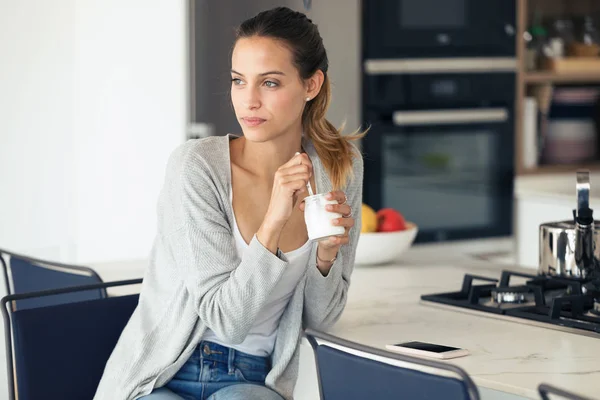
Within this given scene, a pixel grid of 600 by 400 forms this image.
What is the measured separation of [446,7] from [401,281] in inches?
80.5

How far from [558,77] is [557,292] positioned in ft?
8.20

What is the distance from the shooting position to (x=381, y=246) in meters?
2.56

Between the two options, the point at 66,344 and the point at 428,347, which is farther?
the point at 66,344

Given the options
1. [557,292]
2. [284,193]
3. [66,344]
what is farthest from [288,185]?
[557,292]

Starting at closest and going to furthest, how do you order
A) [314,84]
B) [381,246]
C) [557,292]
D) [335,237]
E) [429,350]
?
[429,350], [335,237], [314,84], [557,292], [381,246]

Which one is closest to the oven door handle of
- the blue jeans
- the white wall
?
the white wall

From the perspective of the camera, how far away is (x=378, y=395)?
1.50m

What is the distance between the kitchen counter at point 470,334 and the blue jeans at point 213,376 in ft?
0.61

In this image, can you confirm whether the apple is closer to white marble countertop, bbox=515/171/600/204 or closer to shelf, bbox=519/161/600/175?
white marble countertop, bbox=515/171/600/204

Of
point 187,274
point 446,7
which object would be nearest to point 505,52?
point 446,7

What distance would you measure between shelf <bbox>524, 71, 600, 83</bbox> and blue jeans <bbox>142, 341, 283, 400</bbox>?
9.22ft

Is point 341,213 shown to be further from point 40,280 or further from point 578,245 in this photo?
point 40,280

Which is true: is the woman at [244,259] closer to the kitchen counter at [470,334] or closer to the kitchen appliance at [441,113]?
the kitchen counter at [470,334]

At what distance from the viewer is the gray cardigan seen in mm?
1861
